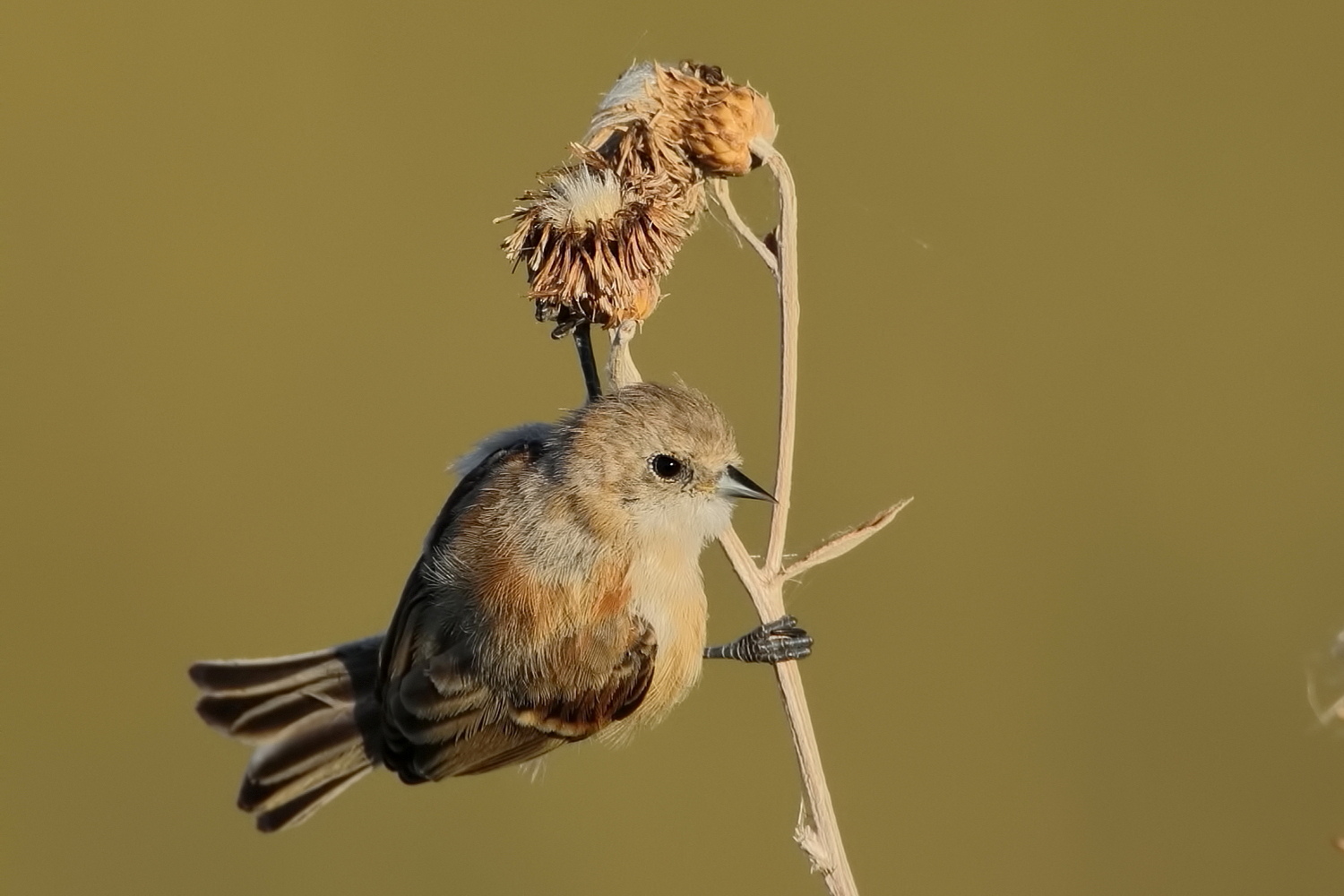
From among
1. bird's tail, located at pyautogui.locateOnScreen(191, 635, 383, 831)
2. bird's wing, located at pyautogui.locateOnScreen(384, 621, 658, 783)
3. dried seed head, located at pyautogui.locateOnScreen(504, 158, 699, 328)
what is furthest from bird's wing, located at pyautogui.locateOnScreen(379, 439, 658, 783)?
dried seed head, located at pyautogui.locateOnScreen(504, 158, 699, 328)

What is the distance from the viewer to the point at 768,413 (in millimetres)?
7070

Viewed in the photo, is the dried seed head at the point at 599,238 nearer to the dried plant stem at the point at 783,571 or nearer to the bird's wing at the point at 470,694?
the dried plant stem at the point at 783,571

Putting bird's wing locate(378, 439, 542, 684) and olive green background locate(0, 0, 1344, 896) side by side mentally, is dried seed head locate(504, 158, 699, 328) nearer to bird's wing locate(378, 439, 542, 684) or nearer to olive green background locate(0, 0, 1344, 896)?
bird's wing locate(378, 439, 542, 684)

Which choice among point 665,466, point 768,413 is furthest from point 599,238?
point 768,413

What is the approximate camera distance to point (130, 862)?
7.00 m

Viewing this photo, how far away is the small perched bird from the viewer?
3.69 meters

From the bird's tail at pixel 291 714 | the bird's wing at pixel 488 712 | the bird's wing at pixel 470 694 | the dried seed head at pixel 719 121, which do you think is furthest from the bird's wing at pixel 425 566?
the dried seed head at pixel 719 121

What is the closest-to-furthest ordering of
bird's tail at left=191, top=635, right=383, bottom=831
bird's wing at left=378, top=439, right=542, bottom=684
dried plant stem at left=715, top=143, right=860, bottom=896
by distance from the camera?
dried plant stem at left=715, top=143, right=860, bottom=896, bird's wing at left=378, top=439, right=542, bottom=684, bird's tail at left=191, top=635, right=383, bottom=831

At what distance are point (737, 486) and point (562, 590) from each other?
2.14 feet

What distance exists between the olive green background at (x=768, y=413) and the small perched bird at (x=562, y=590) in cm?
237

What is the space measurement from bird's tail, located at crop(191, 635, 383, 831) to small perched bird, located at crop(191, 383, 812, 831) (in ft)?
1.21

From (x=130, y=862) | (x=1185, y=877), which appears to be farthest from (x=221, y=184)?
(x=1185, y=877)

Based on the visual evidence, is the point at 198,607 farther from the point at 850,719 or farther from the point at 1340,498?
the point at 1340,498

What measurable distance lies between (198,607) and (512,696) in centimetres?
422
